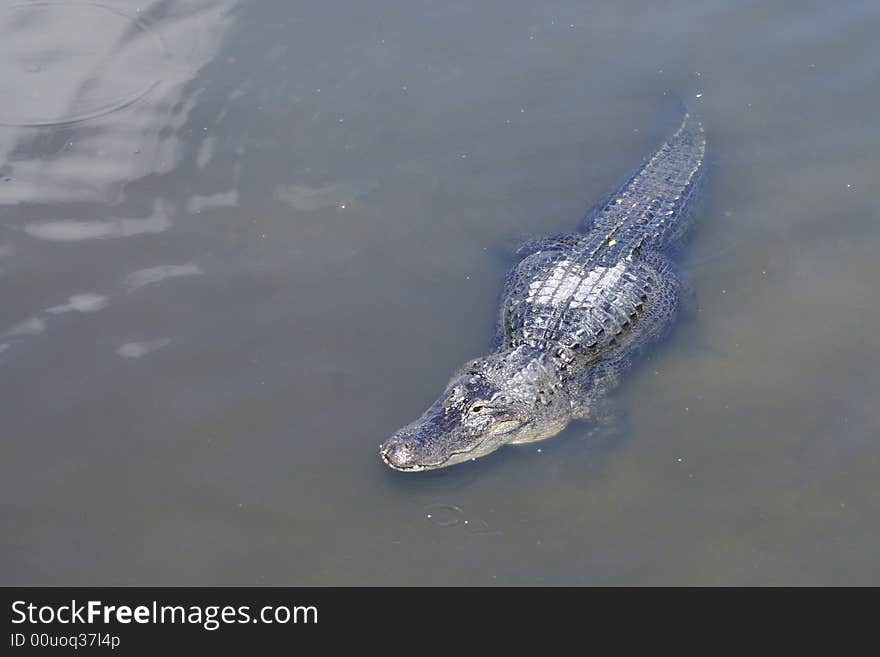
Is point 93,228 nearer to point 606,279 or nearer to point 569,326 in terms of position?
point 569,326

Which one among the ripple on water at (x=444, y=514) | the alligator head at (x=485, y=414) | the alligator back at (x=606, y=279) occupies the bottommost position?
the ripple on water at (x=444, y=514)

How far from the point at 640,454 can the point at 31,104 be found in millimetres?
5254

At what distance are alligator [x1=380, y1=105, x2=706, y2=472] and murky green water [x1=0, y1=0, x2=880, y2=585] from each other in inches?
5.6

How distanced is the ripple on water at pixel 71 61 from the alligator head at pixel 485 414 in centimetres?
373

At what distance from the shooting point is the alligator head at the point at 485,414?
16.5 feet

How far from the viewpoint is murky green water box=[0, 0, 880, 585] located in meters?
4.77

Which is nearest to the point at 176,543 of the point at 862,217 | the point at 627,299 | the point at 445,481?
the point at 445,481

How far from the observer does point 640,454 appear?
5152mm

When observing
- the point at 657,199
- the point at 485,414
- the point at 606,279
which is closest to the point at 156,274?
the point at 485,414

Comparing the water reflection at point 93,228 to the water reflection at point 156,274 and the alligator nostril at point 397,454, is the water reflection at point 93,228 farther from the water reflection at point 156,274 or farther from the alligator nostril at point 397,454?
the alligator nostril at point 397,454

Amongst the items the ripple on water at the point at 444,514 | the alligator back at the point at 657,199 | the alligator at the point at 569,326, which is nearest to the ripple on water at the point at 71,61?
the alligator at the point at 569,326

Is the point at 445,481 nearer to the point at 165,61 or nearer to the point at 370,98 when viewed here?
the point at 370,98

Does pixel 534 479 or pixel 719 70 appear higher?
pixel 719 70
